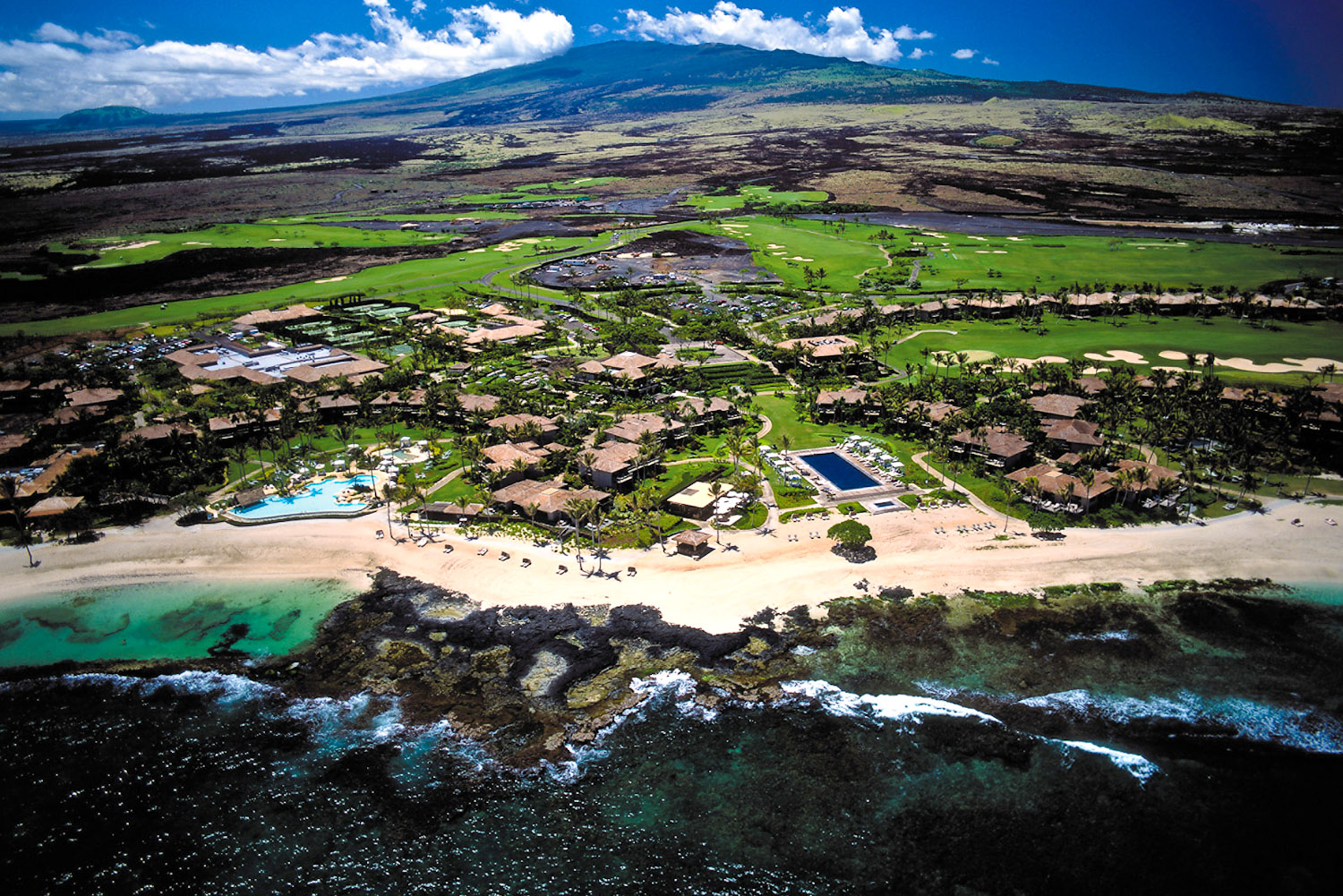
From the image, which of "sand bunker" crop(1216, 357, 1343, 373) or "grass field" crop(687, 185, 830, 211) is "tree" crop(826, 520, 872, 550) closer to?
"sand bunker" crop(1216, 357, 1343, 373)

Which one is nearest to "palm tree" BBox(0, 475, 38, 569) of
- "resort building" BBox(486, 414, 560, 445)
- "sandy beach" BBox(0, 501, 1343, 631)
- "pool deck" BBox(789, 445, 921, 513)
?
"sandy beach" BBox(0, 501, 1343, 631)

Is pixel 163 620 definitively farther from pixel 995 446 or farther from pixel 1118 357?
pixel 1118 357

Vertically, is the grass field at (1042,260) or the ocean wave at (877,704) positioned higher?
the grass field at (1042,260)

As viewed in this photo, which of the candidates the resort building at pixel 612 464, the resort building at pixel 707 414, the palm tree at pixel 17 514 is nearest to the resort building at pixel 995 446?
the resort building at pixel 707 414

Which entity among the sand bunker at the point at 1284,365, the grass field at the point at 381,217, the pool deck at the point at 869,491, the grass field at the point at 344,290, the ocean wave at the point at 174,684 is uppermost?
the grass field at the point at 381,217

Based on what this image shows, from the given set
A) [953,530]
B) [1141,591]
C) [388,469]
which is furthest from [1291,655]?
[388,469]

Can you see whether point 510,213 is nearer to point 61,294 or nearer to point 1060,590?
point 61,294

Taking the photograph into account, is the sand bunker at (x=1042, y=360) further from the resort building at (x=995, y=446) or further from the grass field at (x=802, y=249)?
the grass field at (x=802, y=249)
